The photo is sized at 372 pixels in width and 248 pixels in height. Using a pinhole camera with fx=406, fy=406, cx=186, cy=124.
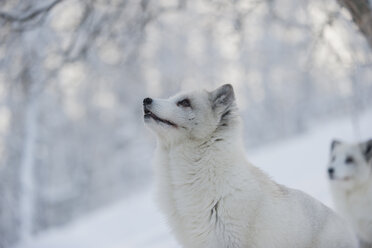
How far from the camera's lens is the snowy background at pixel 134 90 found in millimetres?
6746

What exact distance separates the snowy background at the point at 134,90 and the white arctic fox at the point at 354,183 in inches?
40.1

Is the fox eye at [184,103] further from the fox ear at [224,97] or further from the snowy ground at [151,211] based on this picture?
the snowy ground at [151,211]

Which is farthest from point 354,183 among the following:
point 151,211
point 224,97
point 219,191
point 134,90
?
point 134,90

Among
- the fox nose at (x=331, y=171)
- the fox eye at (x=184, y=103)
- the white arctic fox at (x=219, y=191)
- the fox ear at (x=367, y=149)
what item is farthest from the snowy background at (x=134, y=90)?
the fox eye at (x=184, y=103)

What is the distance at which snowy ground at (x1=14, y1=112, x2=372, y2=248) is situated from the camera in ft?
34.9

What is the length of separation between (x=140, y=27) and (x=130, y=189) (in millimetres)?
20307

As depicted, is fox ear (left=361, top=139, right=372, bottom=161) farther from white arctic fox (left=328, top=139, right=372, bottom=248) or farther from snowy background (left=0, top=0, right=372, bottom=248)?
snowy background (left=0, top=0, right=372, bottom=248)

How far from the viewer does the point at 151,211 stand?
14.6m

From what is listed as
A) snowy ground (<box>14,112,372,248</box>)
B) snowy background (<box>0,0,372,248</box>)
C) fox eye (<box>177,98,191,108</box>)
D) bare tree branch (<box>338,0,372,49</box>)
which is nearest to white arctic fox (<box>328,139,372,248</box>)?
snowy background (<box>0,0,372,248</box>)

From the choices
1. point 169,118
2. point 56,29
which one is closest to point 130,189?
point 56,29

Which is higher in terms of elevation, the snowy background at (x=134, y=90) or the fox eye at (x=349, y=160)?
the snowy background at (x=134, y=90)

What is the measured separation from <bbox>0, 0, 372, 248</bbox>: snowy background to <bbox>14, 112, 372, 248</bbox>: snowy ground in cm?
8

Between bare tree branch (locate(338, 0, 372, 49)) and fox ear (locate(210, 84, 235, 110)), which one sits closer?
fox ear (locate(210, 84, 235, 110))

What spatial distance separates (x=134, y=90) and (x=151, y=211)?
784 cm
